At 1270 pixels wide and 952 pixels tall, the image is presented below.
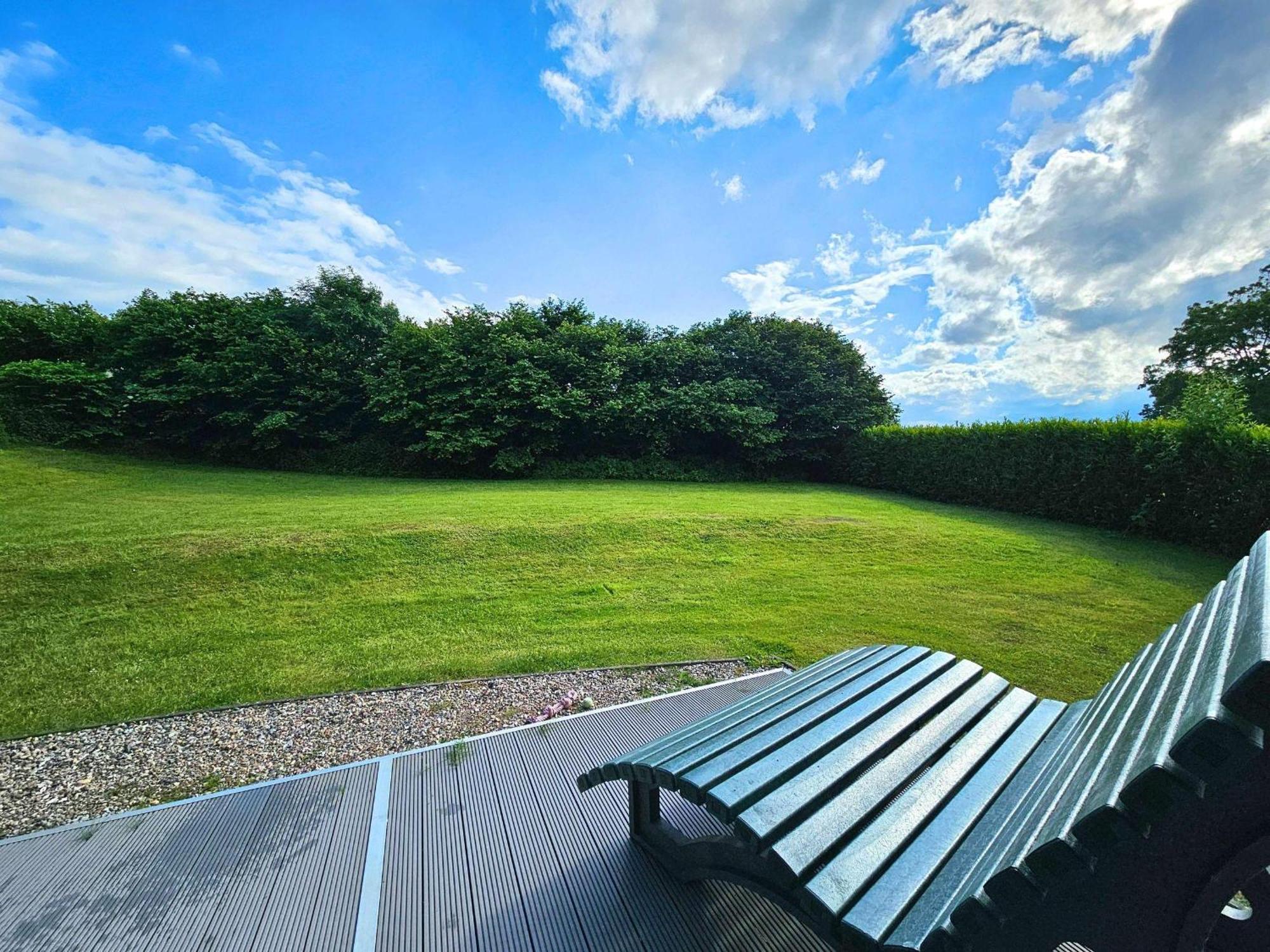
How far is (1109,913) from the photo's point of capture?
107 centimetres

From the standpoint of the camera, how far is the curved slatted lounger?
924 mm

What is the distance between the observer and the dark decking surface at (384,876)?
1.90 meters

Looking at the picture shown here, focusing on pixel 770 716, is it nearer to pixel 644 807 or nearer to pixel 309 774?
pixel 644 807

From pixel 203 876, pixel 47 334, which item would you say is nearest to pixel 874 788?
pixel 203 876

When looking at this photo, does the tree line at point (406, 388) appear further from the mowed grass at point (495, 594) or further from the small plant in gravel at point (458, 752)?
the small plant in gravel at point (458, 752)

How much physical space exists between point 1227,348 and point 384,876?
33.0 m

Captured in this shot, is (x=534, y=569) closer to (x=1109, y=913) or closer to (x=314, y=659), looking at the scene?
(x=314, y=659)

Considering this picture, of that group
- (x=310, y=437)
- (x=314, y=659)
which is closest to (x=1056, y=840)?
(x=314, y=659)

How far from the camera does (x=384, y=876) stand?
2176mm

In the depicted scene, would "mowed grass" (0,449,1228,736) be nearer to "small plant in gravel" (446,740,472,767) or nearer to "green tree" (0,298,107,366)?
"small plant in gravel" (446,740,472,767)

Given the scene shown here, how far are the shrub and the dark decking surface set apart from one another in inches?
835

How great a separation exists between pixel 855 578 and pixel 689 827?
5060 mm

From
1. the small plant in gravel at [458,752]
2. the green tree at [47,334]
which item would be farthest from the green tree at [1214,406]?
the green tree at [47,334]

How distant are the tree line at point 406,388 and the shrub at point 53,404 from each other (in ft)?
0.16
